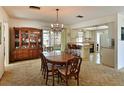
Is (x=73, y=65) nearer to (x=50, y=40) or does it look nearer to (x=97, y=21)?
(x=97, y=21)

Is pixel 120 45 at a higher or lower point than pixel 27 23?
lower

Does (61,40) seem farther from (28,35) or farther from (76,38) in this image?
(28,35)

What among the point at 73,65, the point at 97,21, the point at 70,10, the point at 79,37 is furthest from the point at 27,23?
the point at 73,65

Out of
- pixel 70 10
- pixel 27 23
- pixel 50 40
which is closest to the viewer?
pixel 70 10

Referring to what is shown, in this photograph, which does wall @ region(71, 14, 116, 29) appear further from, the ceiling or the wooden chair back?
the wooden chair back

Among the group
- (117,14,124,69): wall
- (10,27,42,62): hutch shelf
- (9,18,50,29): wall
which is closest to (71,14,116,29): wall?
(117,14,124,69): wall

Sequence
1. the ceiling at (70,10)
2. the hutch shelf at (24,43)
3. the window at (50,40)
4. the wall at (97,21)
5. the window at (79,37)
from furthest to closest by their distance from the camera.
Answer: the window at (79,37), the window at (50,40), the hutch shelf at (24,43), the wall at (97,21), the ceiling at (70,10)

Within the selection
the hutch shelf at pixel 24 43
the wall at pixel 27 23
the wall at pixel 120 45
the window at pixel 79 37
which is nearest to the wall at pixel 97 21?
the wall at pixel 120 45

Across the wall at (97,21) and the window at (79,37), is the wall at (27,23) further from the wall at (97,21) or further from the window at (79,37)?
the window at (79,37)

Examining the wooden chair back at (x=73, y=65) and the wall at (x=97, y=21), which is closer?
the wooden chair back at (x=73, y=65)

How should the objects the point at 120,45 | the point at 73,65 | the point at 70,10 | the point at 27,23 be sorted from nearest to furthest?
the point at 73,65 < the point at 70,10 < the point at 120,45 < the point at 27,23
